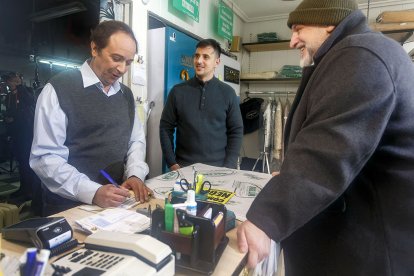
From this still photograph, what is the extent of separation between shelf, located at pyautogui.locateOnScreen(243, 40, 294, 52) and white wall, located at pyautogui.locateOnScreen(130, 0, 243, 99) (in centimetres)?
58

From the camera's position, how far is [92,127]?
3.89 feet

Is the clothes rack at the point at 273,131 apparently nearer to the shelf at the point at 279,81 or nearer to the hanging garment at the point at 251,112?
the hanging garment at the point at 251,112

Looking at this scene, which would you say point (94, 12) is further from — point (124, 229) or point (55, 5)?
point (124, 229)

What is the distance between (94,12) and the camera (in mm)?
1717

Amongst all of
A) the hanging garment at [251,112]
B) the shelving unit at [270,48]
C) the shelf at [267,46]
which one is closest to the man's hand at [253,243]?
the hanging garment at [251,112]

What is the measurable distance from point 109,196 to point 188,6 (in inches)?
86.1

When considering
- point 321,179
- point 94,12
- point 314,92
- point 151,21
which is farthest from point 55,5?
point 321,179

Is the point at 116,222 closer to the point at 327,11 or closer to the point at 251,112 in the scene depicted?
the point at 327,11

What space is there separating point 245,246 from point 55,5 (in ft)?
5.41

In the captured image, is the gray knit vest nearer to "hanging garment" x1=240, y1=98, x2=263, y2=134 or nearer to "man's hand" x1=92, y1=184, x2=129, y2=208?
"man's hand" x1=92, y1=184, x2=129, y2=208

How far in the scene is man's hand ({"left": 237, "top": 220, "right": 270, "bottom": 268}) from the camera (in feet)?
2.13

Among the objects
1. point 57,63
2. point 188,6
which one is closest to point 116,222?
point 57,63

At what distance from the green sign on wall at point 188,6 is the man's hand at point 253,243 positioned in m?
2.24

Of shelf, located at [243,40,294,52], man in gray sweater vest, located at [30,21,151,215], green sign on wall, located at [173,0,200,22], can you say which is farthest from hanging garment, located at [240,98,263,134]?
man in gray sweater vest, located at [30,21,151,215]
